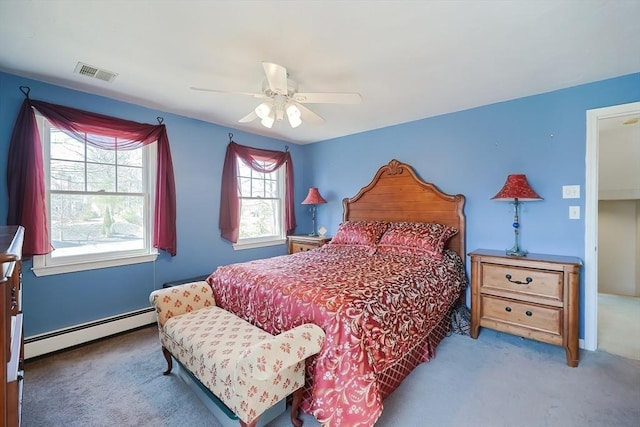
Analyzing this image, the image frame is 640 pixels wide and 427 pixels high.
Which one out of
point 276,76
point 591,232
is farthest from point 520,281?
point 276,76

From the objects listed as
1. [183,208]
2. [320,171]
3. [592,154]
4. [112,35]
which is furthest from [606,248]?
[112,35]

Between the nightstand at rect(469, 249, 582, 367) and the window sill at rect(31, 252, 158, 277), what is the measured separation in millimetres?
3429

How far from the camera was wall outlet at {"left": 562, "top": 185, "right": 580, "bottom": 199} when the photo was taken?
2.58 meters

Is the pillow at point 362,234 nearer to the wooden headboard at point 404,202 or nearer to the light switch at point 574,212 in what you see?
the wooden headboard at point 404,202

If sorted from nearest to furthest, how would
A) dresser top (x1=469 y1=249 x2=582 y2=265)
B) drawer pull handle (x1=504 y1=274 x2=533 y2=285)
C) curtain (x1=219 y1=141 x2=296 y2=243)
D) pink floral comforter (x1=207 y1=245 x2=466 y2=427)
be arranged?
pink floral comforter (x1=207 y1=245 x2=466 y2=427)
dresser top (x1=469 y1=249 x2=582 y2=265)
drawer pull handle (x1=504 y1=274 x2=533 y2=285)
curtain (x1=219 y1=141 x2=296 y2=243)

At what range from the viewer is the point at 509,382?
2053mm

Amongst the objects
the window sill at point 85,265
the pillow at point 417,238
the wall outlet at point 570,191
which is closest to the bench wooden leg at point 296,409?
the pillow at point 417,238

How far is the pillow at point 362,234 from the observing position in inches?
133

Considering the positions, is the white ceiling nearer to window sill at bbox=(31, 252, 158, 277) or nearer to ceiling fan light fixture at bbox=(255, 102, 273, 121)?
ceiling fan light fixture at bbox=(255, 102, 273, 121)

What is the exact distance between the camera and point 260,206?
441 centimetres

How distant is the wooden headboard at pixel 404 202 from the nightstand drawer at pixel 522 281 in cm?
57

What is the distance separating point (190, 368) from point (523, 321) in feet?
8.82

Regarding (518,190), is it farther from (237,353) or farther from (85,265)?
(85,265)

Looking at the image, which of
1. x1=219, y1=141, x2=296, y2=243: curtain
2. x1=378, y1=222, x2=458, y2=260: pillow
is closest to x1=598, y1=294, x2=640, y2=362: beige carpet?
x1=378, y1=222, x2=458, y2=260: pillow
